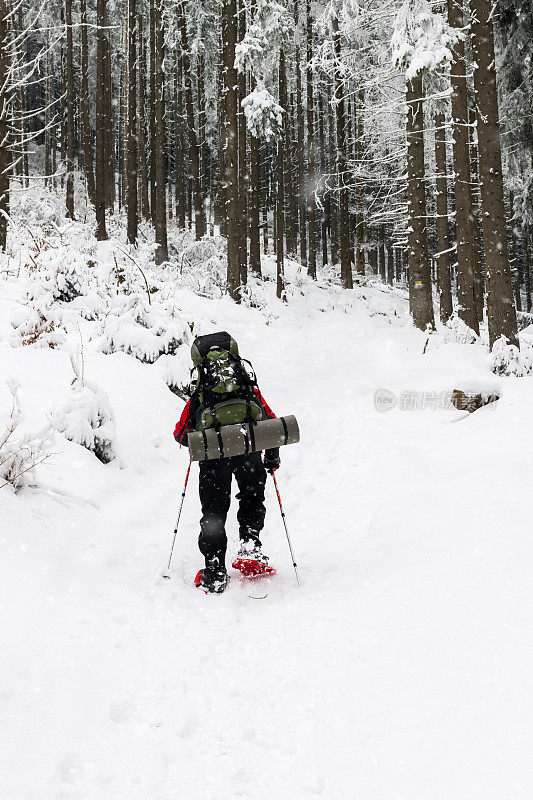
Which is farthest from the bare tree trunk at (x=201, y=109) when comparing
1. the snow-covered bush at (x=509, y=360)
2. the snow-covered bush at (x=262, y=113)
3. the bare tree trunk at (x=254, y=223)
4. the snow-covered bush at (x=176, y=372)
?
the snow-covered bush at (x=509, y=360)

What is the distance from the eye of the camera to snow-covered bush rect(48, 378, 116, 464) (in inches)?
235

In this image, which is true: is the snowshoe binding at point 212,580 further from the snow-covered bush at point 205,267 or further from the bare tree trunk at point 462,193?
the snow-covered bush at point 205,267

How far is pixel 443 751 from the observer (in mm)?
2410

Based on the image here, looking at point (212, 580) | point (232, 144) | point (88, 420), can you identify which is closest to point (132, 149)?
point (232, 144)

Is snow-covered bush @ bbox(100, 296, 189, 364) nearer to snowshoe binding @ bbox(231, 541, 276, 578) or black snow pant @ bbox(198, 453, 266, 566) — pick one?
black snow pant @ bbox(198, 453, 266, 566)

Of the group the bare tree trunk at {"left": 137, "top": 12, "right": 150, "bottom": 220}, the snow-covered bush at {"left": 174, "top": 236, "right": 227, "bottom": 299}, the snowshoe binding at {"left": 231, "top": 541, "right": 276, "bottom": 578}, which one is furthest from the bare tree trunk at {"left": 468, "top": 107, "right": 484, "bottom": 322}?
the bare tree trunk at {"left": 137, "top": 12, "right": 150, "bottom": 220}

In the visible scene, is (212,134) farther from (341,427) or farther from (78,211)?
(341,427)

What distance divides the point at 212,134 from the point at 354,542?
153 feet

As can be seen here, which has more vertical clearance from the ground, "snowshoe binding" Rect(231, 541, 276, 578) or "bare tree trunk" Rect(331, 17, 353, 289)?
"bare tree trunk" Rect(331, 17, 353, 289)

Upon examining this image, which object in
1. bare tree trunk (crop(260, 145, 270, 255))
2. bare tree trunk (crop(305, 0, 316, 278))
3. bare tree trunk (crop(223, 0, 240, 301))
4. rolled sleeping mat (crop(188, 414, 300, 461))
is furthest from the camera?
bare tree trunk (crop(260, 145, 270, 255))

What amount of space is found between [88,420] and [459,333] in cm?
851

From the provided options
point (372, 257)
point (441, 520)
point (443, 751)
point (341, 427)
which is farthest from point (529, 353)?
point (372, 257)

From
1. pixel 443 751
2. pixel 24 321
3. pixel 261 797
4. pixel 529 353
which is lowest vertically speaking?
pixel 261 797

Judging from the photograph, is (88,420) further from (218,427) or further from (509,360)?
(509,360)
